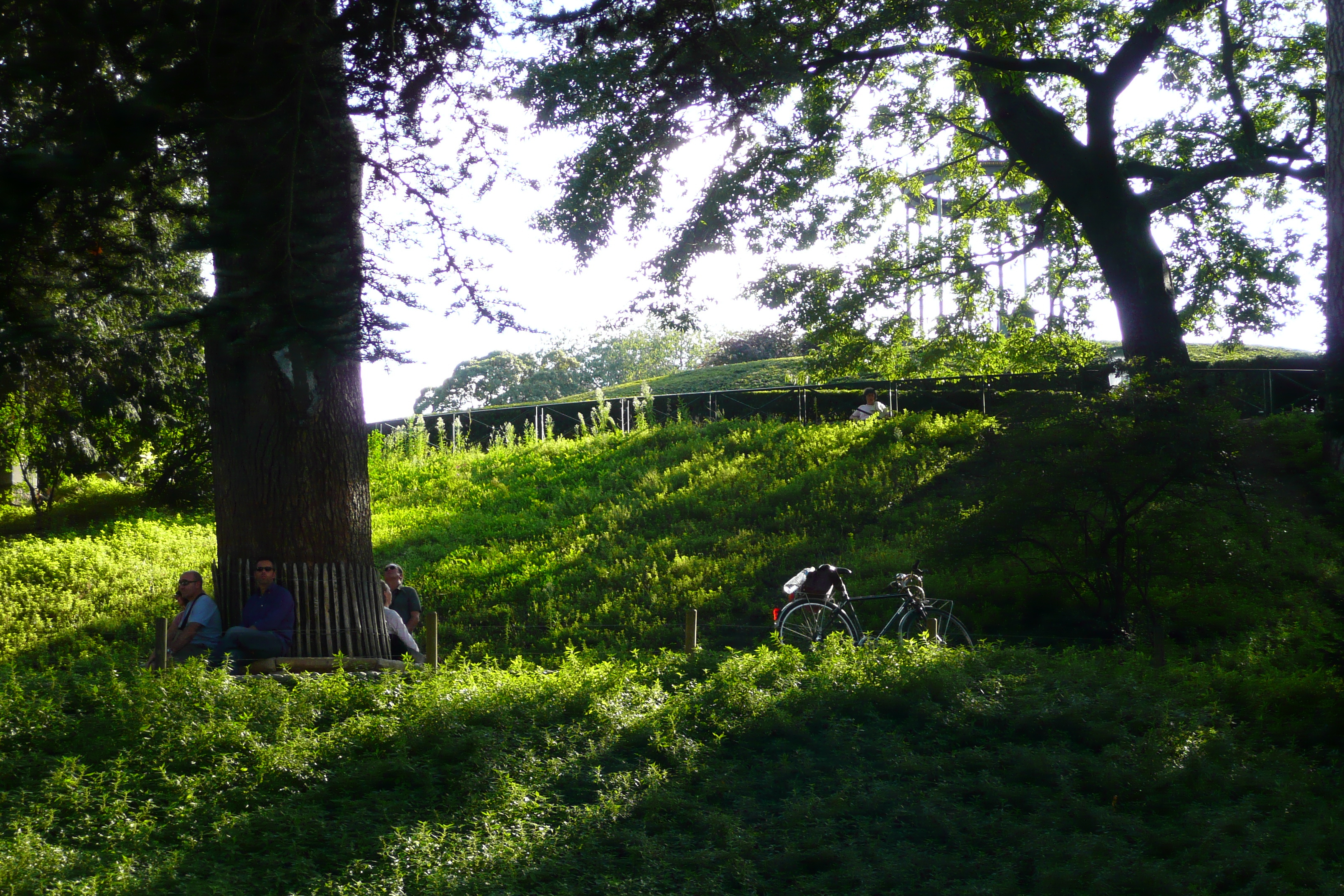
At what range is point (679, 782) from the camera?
6.30 m

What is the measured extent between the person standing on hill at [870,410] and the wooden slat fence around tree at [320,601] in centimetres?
1333

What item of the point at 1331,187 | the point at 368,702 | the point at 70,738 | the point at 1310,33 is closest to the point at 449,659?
the point at 368,702

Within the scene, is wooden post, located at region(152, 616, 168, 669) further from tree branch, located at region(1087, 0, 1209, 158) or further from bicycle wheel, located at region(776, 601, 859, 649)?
tree branch, located at region(1087, 0, 1209, 158)

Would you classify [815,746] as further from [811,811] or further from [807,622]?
[807,622]

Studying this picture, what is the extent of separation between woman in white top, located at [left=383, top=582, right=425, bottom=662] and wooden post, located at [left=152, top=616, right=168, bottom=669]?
1940 millimetres

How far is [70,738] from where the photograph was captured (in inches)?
257

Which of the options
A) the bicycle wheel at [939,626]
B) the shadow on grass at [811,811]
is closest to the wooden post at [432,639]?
the shadow on grass at [811,811]

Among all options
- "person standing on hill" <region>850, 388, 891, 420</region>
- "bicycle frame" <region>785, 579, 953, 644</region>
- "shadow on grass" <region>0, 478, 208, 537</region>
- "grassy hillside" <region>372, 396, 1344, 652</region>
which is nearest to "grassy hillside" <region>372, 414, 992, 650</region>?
"grassy hillside" <region>372, 396, 1344, 652</region>

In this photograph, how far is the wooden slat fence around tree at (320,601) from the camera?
28.1 ft

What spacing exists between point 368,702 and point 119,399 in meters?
3.07

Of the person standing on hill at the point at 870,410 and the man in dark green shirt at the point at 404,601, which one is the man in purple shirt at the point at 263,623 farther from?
the person standing on hill at the point at 870,410

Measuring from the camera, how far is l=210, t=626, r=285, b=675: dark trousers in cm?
842

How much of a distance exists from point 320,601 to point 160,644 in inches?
65.6

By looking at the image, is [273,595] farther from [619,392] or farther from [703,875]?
[619,392]
